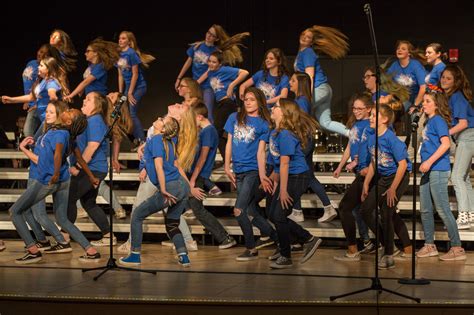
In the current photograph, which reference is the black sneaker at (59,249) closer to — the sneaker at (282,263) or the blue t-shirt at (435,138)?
the sneaker at (282,263)

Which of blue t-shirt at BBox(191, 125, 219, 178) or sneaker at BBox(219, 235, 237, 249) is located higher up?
blue t-shirt at BBox(191, 125, 219, 178)

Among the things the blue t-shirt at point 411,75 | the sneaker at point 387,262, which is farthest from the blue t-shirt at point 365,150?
the blue t-shirt at point 411,75

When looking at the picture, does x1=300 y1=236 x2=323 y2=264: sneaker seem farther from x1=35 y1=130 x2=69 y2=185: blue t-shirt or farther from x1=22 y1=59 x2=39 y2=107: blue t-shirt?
x1=22 y1=59 x2=39 y2=107: blue t-shirt

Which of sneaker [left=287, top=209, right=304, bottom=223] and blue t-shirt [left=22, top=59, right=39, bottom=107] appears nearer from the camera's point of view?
sneaker [left=287, top=209, right=304, bottom=223]

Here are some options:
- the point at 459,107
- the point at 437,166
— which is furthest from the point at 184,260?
the point at 459,107

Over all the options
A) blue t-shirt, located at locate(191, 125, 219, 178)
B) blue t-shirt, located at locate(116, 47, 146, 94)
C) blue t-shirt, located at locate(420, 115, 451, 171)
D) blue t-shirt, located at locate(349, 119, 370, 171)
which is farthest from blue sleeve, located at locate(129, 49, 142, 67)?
blue t-shirt, located at locate(420, 115, 451, 171)

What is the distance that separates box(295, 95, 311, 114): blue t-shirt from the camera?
10164mm

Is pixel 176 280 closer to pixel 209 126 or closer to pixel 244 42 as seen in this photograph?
pixel 209 126

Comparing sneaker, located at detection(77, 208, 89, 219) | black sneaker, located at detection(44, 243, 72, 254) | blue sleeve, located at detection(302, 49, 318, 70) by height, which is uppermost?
blue sleeve, located at detection(302, 49, 318, 70)

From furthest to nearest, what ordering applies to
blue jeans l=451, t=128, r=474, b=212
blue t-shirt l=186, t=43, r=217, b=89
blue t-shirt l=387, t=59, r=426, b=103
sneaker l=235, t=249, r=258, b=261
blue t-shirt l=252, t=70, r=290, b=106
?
1. blue t-shirt l=186, t=43, r=217, b=89
2. blue t-shirt l=387, t=59, r=426, b=103
3. blue t-shirt l=252, t=70, r=290, b=106
4. blue jeans l=451, t=128, r=474, b=212
5. sneaker l=235, t=249, r=258, b=261

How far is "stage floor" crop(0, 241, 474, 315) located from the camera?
7.27 meters

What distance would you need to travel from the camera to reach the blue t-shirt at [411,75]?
1116 centimetres

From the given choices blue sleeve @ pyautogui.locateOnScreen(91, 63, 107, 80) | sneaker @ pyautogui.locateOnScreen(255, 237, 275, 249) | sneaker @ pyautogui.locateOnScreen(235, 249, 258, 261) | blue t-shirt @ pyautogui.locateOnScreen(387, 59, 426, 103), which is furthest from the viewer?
blue sleeve @ pyautogui.locateOnScreen(91, 63, 107, 80)

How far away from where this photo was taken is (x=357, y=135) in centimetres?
959
